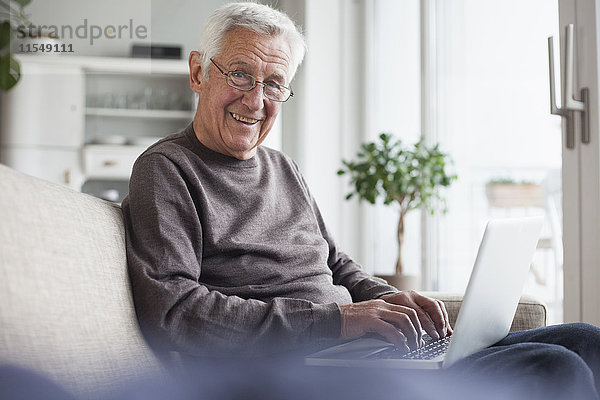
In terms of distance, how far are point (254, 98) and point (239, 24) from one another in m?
0.16

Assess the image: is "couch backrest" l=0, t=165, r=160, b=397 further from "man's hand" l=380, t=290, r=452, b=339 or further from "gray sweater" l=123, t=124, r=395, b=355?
"man's hand" l=380, t=290, r=452, b=339

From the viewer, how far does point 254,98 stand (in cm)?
152

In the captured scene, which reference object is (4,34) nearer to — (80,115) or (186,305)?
(186,305)

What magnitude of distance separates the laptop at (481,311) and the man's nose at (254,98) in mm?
555

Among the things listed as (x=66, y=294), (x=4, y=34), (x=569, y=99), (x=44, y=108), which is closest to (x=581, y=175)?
(x=569, y=99)

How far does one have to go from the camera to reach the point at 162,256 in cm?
121

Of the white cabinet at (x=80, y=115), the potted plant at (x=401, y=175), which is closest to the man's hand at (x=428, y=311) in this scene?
the potted plant at (x=401, y=175)

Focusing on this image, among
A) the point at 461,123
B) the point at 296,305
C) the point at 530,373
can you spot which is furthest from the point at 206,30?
the point at 461,123

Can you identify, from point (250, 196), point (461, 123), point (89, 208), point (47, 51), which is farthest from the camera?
point (47, 51)

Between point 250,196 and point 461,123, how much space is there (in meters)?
2.01

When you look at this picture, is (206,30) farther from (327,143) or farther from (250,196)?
(327,143)

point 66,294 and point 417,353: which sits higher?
point 66,294

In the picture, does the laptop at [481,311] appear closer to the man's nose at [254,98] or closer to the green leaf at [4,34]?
the man's nose at [254,98]

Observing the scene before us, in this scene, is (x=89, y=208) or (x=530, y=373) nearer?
(x=530, y=373)
